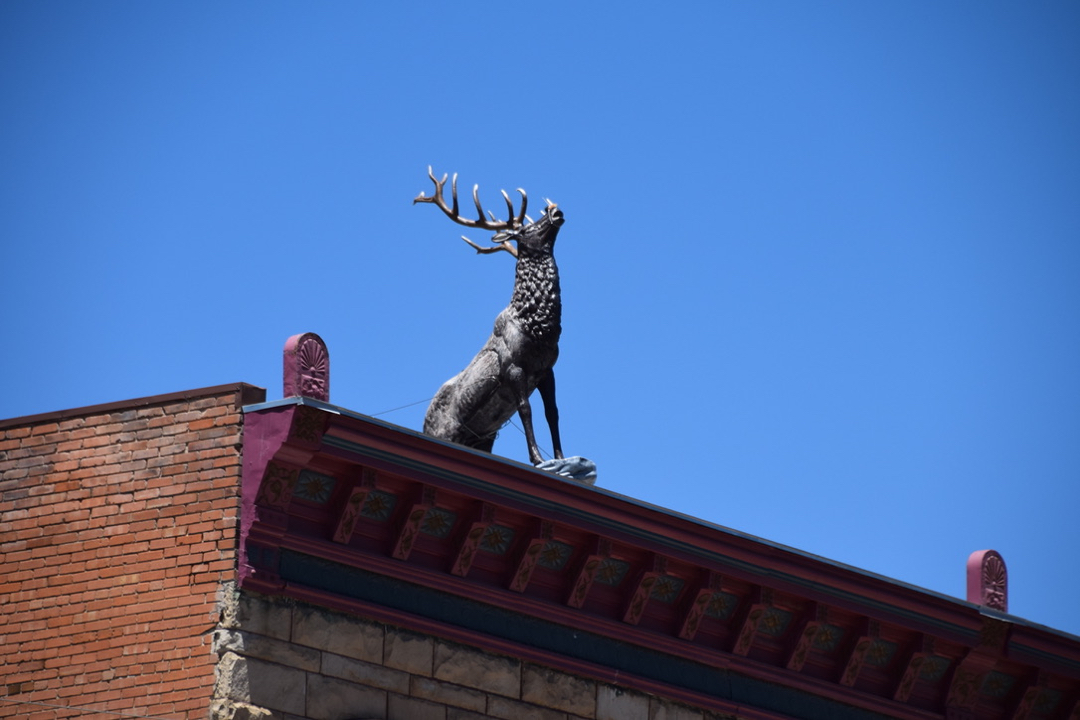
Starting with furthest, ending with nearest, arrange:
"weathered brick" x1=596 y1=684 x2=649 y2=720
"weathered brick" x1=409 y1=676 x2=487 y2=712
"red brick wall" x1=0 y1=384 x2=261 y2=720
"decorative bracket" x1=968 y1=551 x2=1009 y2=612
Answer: "decorative bracket" x1=968 y1=551 x2=1009 y2=612
"weathered brick" x1=596 y1=684 x2=649 y2=720
"weathered brick" x1=409 y1=676 x2=487 y2=712
"red brick wall" x1=0 y1=384 x2=261 y2=720

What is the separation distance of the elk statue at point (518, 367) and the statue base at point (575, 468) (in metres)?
0.16

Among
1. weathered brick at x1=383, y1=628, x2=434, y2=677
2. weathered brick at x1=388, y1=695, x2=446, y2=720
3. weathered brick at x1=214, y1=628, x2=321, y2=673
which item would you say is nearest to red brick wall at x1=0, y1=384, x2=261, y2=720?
weathered brick at x1=214, y1=628, x2=321, y2=673

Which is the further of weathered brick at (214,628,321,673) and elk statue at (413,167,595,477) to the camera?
elk statue at (413,167,595,477)

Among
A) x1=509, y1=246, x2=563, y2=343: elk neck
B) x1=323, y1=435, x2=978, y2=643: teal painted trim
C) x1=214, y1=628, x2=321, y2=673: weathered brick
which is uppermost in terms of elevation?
x1=509, y1=246, x2=563, y2=343: elk neck

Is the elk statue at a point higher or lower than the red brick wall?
higher

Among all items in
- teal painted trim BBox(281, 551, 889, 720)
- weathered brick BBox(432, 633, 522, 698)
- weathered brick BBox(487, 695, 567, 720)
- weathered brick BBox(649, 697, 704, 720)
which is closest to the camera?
teal painted trim BBox(281, 551, 889, 720)

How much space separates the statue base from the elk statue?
0.16 meters

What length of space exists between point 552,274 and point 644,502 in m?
2.67

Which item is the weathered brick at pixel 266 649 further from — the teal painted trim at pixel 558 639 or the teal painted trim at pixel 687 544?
the teal painted trim at pixel 687 544

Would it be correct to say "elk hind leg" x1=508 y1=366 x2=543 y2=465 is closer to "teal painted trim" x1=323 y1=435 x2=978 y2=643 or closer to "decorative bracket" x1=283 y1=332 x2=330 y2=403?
"teal painted trim" x1=323 y1=435 x2=978 y2=643

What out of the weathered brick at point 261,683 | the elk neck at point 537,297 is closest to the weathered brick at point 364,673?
the weathered brick at point 261,683

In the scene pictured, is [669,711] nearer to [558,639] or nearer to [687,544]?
[558,639]

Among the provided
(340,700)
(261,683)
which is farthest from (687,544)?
(261,683)

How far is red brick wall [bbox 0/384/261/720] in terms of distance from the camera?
17.5 m
